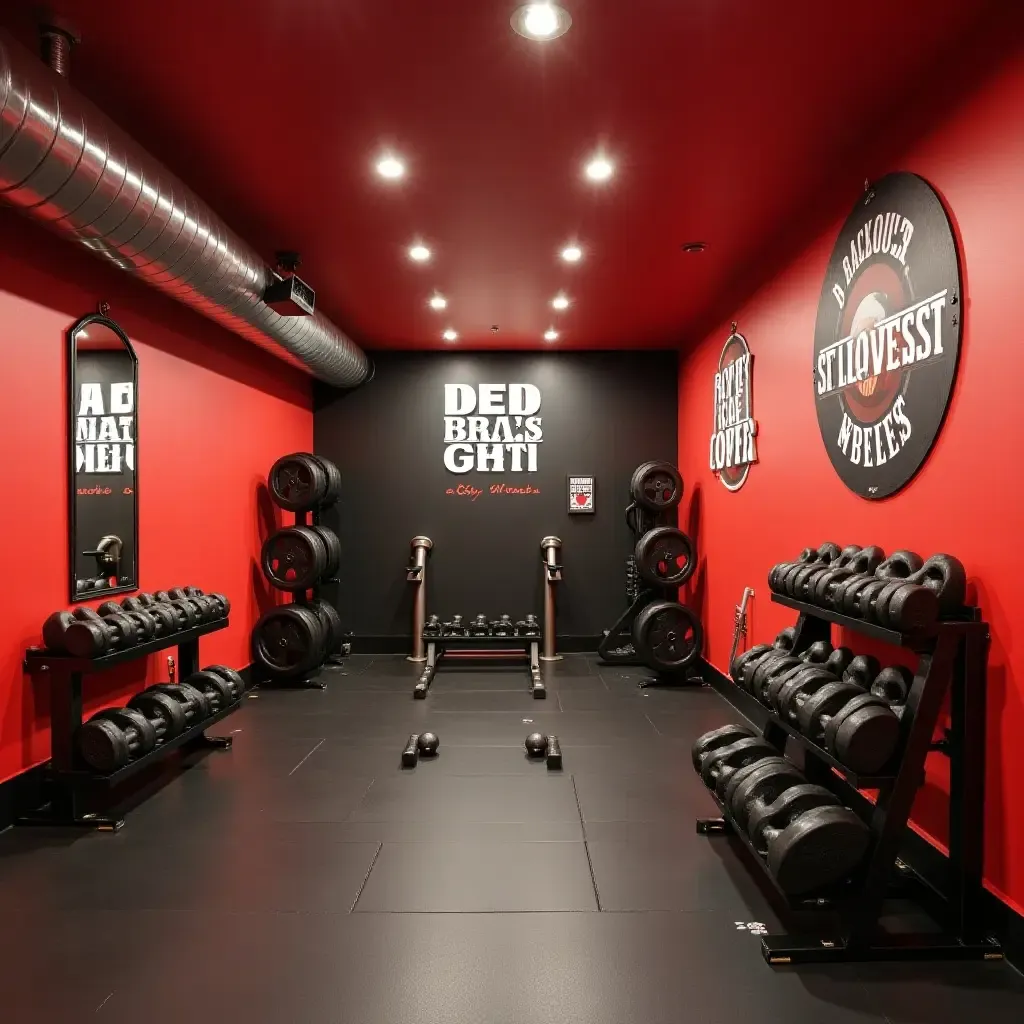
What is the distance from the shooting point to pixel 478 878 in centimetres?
226

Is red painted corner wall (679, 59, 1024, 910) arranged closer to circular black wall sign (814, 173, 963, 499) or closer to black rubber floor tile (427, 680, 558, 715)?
circular black wall sign (814, 173, 963, 499)

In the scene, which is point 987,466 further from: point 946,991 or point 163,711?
point 163,711

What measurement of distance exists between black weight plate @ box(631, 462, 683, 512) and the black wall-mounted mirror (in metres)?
3.33

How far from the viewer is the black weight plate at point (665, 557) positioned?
502 centimetres

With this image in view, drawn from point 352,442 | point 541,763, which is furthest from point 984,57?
point 352,442

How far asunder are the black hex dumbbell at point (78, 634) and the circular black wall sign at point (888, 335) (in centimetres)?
294

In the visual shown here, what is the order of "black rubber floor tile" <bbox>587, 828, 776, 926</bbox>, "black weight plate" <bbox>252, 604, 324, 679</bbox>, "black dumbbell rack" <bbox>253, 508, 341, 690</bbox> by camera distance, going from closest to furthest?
"black rubber floor tile" <bbox>587, 828, 776, 926</bbox>, "black weight plate" <bbox>252, 604, 324, 679</bbox>, "black dumbbell rack" <bbox>253, 508, 341, 690</bbox>

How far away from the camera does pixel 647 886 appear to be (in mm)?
2205

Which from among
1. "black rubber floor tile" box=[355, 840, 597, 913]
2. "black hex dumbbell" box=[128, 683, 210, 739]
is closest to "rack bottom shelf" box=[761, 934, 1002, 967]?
"black rubber floor tile" box=[355, 840, 597, 913]

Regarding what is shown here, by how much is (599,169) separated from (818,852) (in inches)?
100.0

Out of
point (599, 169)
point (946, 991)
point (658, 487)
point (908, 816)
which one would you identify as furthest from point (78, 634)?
point (658, 487)

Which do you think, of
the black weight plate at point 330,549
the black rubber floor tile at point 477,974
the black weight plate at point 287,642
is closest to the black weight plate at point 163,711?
the black rubber floor tile at point 477,974

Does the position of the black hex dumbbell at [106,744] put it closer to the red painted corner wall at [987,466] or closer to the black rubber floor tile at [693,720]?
the black rubber floor tile at [693,720]

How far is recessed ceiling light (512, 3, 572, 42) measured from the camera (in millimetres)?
1937
